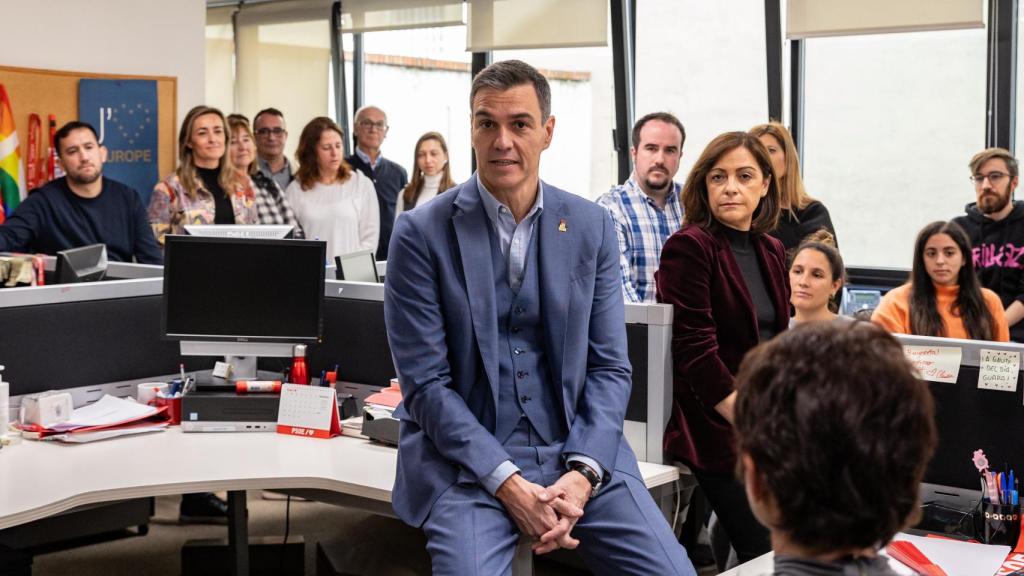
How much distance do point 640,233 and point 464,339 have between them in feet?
5.21

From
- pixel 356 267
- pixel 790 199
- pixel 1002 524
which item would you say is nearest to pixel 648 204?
pixel 790 199

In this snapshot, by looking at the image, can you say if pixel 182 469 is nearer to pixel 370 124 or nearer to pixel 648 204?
pixel 648 204

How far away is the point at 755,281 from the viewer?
2.64 m

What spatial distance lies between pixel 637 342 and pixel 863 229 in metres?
3.84

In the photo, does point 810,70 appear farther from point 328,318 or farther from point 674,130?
point 328,318

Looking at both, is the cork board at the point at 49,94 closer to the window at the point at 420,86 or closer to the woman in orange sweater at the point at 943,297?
the window at the point at 420,86

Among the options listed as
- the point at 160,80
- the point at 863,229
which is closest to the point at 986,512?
the point at 863,229

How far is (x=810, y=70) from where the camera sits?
618 centimetres

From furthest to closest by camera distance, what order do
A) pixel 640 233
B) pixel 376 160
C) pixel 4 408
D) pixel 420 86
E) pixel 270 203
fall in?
pixel 420 86 → pixel 376 160 → pixel 270 203 → pixel 640 233 → pixel 4 408

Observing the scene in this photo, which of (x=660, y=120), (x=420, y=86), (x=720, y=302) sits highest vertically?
(x=420, y=86)

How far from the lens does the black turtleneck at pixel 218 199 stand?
5062 mm

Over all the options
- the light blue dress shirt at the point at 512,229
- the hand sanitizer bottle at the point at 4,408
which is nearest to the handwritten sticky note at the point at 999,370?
the light blue dress shirt at the point at 512,229

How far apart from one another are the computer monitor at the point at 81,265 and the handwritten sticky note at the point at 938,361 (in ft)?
8.06

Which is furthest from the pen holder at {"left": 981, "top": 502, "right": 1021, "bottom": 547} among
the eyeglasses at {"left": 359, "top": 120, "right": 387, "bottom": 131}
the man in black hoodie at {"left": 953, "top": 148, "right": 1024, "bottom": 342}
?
the eyeglasses at {"left": 359, "top": 120, "right": 387, "bottom": 131}
